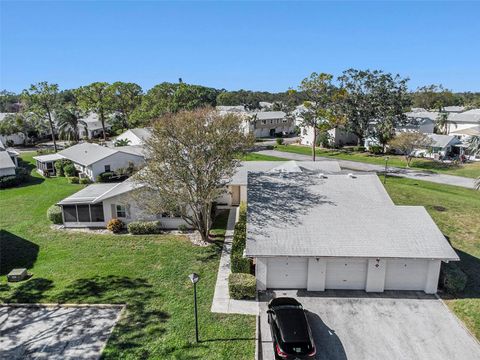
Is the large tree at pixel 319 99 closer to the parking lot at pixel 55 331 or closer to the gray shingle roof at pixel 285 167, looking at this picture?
the gray shingle roof at pixel 285 167

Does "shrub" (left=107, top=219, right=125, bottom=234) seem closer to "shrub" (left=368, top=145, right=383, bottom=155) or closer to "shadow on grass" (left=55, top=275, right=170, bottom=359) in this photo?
"shadow on grass" (left=55, top=275, right=170, bottom=359)

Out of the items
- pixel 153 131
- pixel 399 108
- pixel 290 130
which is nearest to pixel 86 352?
pixel 153 131

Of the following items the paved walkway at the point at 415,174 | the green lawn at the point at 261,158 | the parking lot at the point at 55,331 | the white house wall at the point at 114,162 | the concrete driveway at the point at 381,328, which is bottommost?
the parking lot at the point at 55,331

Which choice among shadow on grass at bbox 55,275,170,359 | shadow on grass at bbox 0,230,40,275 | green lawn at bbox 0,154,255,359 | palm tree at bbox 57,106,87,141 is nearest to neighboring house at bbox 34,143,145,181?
green lawn at bbox 0,154,255,359

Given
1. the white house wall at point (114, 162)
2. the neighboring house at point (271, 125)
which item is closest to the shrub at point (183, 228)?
the white house wall at point (114, 162)

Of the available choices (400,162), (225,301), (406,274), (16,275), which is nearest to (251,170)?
(225,301)
